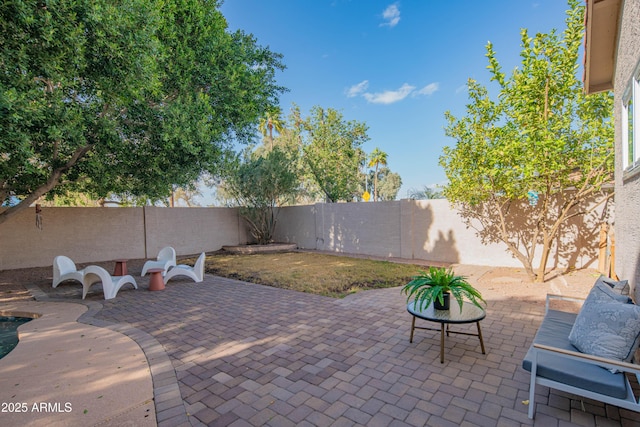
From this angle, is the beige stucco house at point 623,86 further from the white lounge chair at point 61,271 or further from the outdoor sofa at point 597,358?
the white lounge chair at point 61,271

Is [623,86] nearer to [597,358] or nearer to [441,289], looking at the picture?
[441,289]

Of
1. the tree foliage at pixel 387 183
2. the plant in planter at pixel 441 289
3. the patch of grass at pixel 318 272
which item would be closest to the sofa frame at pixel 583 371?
the plant in planter at pixel 441 289

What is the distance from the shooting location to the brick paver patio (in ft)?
7.82

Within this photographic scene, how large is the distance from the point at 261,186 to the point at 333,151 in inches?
274

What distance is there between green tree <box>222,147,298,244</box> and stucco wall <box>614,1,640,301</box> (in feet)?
34.3

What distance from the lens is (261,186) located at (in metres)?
12.9

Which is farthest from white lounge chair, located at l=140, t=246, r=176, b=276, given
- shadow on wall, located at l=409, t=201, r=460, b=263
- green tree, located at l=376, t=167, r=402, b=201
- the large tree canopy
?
green tree, located at l=376, t=167, r=402, b=201

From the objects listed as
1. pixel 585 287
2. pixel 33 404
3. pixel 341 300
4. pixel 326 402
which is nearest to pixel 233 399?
pixel 326 402

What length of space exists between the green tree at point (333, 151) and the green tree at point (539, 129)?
38.3 ft

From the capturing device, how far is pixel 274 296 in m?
5.98

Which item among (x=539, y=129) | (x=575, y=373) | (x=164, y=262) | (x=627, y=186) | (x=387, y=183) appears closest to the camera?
(x=575, y=373)

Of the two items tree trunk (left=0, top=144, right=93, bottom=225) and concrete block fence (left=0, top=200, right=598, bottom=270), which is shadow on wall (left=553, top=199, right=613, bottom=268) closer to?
concrete block fence (left=0, top=200, right=598, bottom=270)

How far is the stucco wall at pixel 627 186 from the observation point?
312cm

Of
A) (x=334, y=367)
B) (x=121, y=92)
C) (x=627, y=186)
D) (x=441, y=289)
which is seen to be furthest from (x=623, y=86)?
(x=121, y=92)
